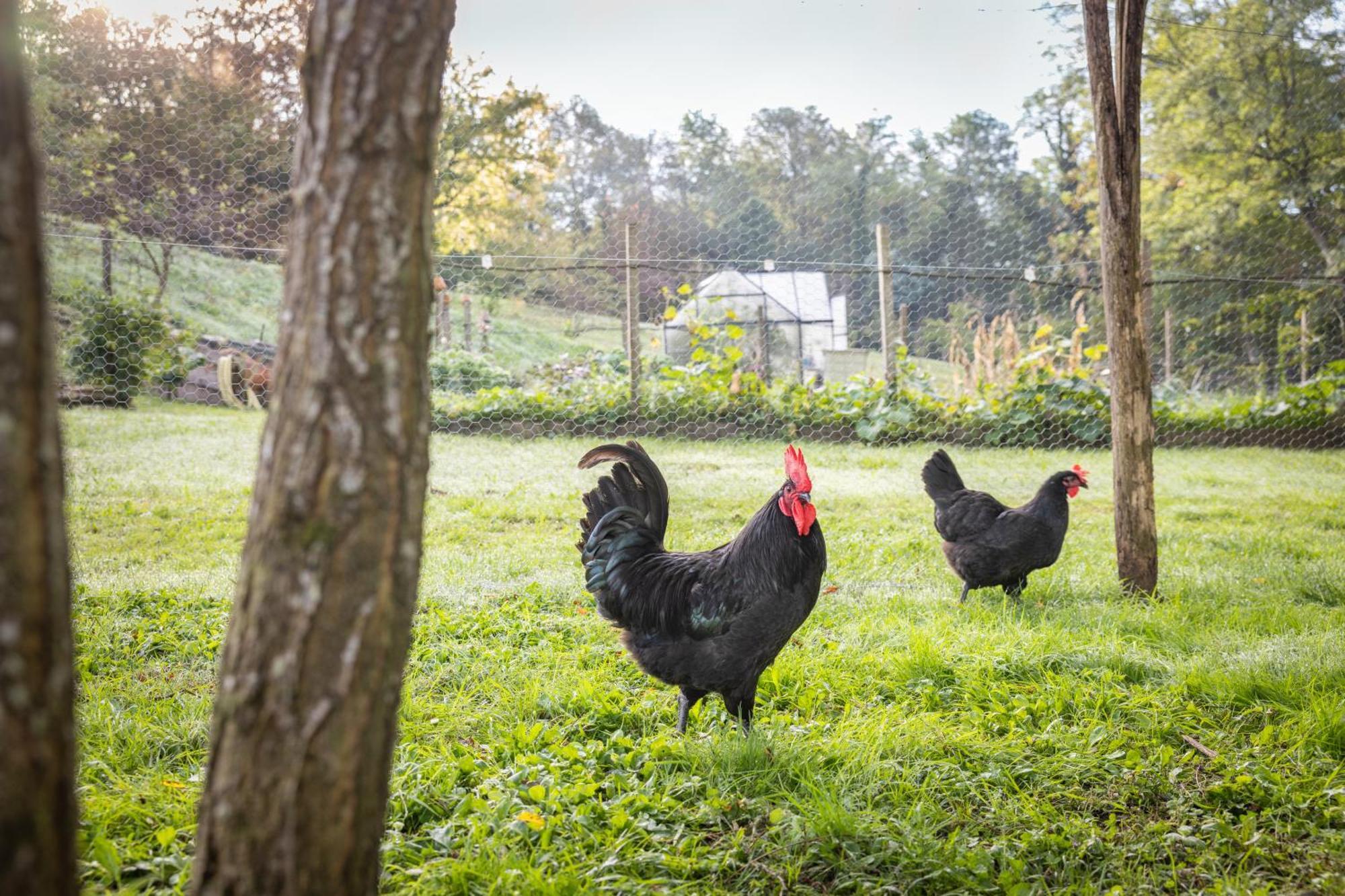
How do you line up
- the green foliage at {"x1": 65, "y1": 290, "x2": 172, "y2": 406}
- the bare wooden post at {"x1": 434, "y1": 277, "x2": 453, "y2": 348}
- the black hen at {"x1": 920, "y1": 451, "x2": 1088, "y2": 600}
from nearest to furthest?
the black hen at {"x1": 920, "y1": 451, "x2": 1088, "y2": 600} → the green foliage at {"x1": 65, "y1": 290, "x2": 172, "y2": 406} → the bare wooden post at {"x1": 434, "y1": 277, "x2": 453, "y2": 348}

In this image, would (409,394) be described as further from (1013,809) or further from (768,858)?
(1013,809)

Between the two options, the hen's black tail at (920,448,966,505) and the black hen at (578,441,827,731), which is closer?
the black hen at (578,441,827,731)

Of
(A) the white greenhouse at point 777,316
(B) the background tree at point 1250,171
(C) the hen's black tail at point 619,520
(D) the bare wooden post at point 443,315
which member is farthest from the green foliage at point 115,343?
(B) the background tree at point 1250,171

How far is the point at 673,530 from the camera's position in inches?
231

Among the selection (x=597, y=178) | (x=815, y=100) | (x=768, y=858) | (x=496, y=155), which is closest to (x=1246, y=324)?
(x=815, y=100)

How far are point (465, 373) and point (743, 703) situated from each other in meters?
5.84

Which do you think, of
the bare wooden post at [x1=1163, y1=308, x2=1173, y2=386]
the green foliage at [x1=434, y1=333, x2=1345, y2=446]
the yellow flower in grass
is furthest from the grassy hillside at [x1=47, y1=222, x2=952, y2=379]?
the yellow flower in grass

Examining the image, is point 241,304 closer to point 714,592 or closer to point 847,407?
point 847,407

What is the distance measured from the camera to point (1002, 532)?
177 inches

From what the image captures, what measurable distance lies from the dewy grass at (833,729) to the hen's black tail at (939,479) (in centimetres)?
56

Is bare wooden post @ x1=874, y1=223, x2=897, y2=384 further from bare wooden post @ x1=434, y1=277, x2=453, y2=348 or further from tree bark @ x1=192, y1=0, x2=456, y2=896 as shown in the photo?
tree bark @ x1=192, y1=0, x2=456, y2=896

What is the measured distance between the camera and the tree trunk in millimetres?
972

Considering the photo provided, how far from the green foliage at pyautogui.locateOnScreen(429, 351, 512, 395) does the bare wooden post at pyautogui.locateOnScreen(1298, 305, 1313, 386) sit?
866 cm

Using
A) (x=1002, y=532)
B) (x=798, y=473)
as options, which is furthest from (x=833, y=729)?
(x=1002, y=532)
